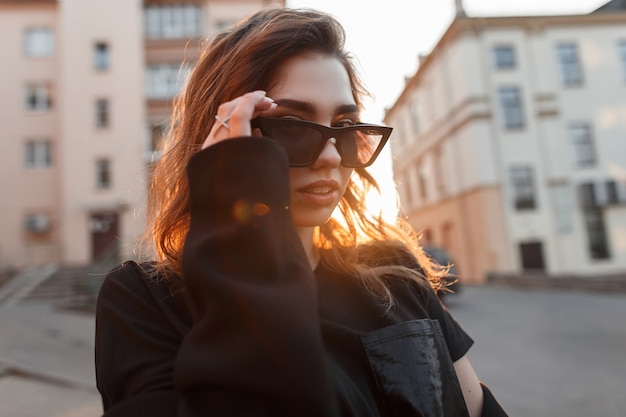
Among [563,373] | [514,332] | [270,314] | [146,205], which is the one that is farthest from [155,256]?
[514,332]

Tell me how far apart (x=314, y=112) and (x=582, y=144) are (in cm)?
2376

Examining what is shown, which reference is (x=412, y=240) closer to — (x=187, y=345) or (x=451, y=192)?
(x=187, y=345)

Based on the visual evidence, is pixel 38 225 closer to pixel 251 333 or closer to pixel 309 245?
pixel 309 245

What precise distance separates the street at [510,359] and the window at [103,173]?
31.1 ft

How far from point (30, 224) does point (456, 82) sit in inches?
840

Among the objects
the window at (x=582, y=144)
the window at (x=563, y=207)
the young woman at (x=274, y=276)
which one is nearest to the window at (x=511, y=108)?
the window at (x=582, y=144)

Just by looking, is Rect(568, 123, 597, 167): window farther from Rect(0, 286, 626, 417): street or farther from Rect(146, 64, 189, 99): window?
Rect(146, 64, 189, 99): window

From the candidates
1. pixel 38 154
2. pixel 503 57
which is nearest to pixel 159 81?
pixel 38 154

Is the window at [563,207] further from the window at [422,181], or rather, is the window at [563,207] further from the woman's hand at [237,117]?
the woman's hand at [237,117]

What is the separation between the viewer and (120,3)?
2069 centimetres

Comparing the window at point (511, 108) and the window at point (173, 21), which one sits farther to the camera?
the window at point (173, 21)

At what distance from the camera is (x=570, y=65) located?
69.9 feet

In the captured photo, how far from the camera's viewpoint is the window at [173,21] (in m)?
21.8

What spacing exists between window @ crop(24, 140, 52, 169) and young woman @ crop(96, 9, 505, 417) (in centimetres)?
2293
